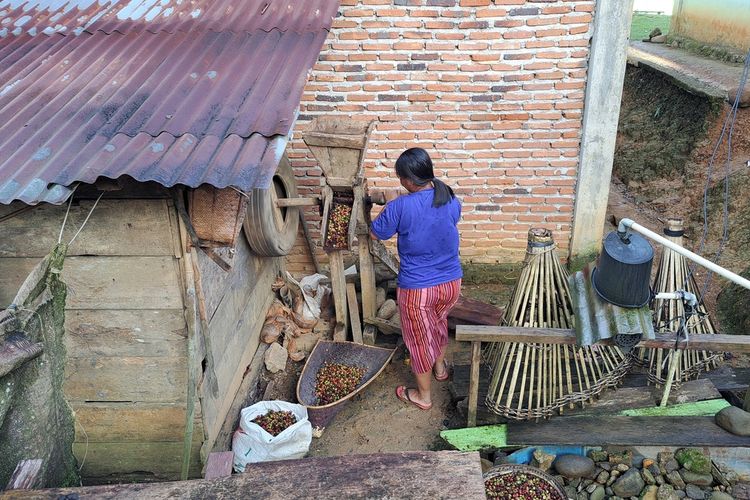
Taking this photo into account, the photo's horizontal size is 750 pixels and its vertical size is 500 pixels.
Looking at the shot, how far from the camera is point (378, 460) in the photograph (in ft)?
6.81

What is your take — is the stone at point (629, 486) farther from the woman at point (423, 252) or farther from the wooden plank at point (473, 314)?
the wooden plank at point (473, 314)

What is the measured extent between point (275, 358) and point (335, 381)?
76 cm

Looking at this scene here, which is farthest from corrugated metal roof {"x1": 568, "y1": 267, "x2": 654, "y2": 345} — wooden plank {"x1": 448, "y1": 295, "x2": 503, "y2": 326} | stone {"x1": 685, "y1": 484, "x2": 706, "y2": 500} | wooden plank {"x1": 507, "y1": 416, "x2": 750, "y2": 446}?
wooden plank {"x1": 448, "y1": 295, "x2": 503, "y2": 326}

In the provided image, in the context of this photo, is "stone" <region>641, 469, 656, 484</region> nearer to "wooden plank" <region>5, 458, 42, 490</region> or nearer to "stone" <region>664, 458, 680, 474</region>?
"stone" <region>664, 458, 680, 474</region>

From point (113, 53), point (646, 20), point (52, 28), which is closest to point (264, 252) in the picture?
point (113, 53)

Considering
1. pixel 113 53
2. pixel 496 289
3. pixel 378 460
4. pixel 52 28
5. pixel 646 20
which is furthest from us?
pixel 646 20

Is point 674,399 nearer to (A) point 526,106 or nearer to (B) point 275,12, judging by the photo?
(A) point 526,106

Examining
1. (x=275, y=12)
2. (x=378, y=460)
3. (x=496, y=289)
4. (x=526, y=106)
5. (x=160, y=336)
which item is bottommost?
(x=496, y=289)

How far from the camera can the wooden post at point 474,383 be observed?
395 centimetres

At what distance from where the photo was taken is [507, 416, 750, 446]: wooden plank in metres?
3.84

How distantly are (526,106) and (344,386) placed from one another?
3.55 metres

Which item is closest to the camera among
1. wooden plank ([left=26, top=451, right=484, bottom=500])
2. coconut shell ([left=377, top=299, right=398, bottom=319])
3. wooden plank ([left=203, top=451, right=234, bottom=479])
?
wooden plank ([left=26, top=451, right=484, bottom=500])

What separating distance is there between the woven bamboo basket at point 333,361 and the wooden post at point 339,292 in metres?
0.17

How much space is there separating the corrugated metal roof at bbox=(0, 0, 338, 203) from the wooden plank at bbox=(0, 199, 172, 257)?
47 cm
